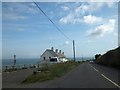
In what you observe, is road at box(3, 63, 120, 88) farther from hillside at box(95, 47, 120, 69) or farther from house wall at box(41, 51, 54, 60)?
house wall at box(41, 51, 54, 60)

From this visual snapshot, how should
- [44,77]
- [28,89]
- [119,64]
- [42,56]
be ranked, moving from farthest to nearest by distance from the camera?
[42,56]
[119,64]
[44,77]
[28,89]

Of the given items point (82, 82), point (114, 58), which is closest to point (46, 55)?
point (114, 58)

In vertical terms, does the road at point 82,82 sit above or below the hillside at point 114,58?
below

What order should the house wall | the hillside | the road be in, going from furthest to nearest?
the house wall < the hillside < the road

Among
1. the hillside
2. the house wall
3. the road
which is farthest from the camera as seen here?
the house wall

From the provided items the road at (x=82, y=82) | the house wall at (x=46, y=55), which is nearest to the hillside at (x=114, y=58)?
the road at (x=82, y=82)

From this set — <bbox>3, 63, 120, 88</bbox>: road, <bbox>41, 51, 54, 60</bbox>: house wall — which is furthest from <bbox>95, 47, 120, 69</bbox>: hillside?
<bbox>41, 51, 54, 60</bbox>: house wall

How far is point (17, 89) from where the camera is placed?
16125 mm

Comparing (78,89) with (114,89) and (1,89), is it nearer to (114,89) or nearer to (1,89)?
(114,89)

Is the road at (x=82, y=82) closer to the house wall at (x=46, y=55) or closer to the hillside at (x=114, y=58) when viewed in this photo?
the hillside at (x=114, y=58)

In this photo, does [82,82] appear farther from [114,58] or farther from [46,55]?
[46,55]

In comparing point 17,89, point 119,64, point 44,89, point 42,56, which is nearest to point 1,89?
point 17,89

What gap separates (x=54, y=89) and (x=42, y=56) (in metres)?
90.0

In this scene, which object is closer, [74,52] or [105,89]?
[105,89]
